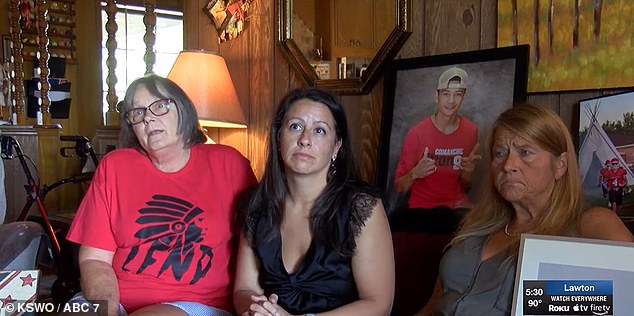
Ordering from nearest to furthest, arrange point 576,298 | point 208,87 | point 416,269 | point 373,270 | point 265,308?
point 576,298 < point 265,308 < point 373,270 < point 416,269 < point 208,87

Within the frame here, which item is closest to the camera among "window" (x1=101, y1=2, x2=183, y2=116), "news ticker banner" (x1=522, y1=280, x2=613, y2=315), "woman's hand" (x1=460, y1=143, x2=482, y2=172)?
"news ticker banner" (x1=522, y1=280, x2=613, y2=315)

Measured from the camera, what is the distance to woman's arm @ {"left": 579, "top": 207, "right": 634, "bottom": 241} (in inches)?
47.5

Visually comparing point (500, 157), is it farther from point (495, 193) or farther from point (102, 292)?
point (102, 292)

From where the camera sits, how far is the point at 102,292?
1606mm

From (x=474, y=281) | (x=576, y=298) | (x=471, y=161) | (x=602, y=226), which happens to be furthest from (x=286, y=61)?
(x=576, y=298)

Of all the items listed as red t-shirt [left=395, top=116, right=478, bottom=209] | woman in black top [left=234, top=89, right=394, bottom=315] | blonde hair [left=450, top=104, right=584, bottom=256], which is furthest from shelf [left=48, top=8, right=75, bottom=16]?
blonde hair [left=450, top=104, right=584, bottom=256]

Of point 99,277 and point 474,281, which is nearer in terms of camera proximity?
point 474,281

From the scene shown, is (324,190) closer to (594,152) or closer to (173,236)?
(173,236)

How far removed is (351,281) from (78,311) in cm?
76

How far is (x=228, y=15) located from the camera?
305cm

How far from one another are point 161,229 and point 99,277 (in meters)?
0.22

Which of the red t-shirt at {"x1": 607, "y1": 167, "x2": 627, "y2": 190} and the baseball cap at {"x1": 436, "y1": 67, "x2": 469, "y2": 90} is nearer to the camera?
the red t-shirt at {"x1": 607, "y1": 167, "x2": 627, "y2": 190}

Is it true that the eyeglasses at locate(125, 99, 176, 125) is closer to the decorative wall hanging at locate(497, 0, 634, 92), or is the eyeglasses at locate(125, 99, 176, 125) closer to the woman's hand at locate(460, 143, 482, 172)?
the woman's hand at locate(460, 143, 482, 172)

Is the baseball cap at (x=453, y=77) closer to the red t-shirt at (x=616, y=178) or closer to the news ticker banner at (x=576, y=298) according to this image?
the red t-shirt at (x=616, y=178)
